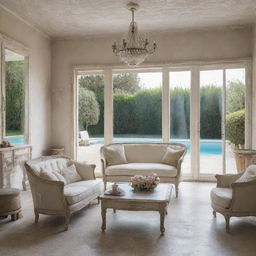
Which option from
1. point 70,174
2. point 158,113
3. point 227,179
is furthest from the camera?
point 158,113

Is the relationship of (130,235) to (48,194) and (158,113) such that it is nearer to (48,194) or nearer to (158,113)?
(48,194)

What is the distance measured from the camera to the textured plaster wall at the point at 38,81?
6180 mm

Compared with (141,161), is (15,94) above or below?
above

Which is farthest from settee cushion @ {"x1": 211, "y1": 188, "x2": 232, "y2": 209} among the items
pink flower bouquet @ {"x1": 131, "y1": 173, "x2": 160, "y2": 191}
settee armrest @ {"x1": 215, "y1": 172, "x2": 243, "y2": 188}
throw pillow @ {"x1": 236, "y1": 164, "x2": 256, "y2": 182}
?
pink flower bouquet @ {"x1": 131, "y1": 173, "x2": 160, "y2": 191}

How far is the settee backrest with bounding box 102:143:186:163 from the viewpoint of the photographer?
6.24 m

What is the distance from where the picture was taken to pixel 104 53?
7164 mm

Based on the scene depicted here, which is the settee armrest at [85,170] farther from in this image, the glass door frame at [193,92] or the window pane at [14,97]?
the glass door frame at [193,92]

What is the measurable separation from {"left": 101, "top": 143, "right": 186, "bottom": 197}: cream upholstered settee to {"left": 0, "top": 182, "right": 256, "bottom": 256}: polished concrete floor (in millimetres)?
1029

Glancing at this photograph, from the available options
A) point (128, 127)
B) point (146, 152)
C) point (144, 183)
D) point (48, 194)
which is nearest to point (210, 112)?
point (146, 152)

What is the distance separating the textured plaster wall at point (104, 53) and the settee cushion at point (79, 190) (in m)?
2.80

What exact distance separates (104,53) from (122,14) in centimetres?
151

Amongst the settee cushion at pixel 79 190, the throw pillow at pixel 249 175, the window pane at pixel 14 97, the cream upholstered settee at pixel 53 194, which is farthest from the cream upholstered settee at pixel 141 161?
the window pane at pixel 14 97

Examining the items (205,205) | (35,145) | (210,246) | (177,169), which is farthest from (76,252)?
(35,145)

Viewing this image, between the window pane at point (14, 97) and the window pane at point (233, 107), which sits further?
the window pane at point (233, 107)
